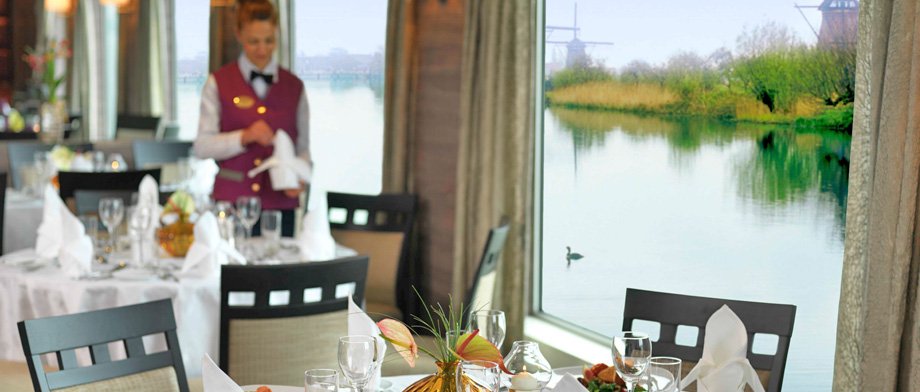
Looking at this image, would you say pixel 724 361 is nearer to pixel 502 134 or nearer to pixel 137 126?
pixel 502 134

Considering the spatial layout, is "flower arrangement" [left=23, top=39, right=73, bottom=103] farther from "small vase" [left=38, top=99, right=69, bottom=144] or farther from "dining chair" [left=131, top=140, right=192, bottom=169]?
"dining chair" [left=131, top=140, right=192, bottom=169]

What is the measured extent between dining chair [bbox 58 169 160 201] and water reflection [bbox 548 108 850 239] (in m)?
2.47

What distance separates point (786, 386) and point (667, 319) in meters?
0.92

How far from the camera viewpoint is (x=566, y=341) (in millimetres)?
5246

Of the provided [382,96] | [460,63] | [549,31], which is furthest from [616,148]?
[382,96]

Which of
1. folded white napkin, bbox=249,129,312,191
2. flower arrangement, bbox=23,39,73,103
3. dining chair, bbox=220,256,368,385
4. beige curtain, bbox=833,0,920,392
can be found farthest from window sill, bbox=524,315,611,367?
flower arrangement, bbox=23,39,73,103

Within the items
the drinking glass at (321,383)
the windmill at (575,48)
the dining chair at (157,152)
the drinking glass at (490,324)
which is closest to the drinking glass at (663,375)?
the drinking glass at (490,324)

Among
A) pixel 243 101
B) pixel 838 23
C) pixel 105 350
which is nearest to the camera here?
pixel 105 350

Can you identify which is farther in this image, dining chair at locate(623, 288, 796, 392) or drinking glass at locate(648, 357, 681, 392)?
dining chair at locate(623, 288, 796, 392)

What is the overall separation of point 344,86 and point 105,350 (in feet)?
14.5

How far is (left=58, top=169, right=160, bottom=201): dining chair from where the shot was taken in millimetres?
5840

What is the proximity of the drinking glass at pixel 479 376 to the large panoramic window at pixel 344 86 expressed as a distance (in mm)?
4732

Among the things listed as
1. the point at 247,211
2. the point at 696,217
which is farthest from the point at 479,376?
the point at 247,211

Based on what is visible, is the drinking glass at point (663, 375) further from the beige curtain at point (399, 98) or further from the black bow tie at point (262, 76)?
the beige curtain at point (399, 98)
